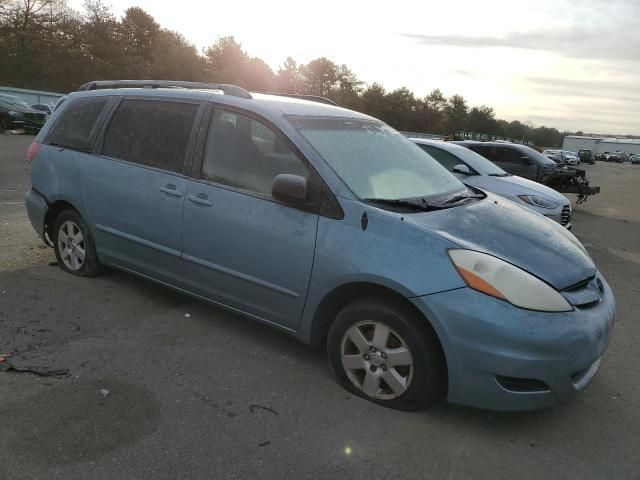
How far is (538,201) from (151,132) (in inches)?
240

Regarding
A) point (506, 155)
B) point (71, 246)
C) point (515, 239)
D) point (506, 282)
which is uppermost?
point (515, 239)

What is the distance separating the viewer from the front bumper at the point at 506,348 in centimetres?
264

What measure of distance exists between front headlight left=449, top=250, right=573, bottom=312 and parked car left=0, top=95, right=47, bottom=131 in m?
24.0

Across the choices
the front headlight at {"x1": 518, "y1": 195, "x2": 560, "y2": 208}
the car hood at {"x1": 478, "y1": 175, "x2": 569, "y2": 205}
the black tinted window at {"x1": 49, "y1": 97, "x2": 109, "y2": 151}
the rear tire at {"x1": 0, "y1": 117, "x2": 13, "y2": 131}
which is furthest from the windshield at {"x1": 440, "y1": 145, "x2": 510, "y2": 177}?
the rear tire at {"x1": 0, "y1": 117, "x2": 13, "y2": 131}

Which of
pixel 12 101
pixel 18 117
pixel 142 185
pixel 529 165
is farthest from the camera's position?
pixel 12 101

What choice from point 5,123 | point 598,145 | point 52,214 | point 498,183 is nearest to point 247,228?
point 52,214

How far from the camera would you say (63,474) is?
237 centimetres

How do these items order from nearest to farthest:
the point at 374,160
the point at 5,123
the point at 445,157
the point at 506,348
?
1. the point at 506,348
2. the point at 374,160
3. the point at 445,157
4. the point at 5,123

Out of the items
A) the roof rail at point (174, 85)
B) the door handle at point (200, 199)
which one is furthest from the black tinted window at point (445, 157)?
the door handle at point (200, 199)

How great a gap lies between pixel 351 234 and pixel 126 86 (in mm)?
2939

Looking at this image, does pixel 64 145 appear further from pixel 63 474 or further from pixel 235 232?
pixel 63 474

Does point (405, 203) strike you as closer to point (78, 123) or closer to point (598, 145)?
point (78, 123)

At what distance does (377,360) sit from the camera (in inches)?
118

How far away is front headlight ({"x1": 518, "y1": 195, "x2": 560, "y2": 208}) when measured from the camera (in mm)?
8016
